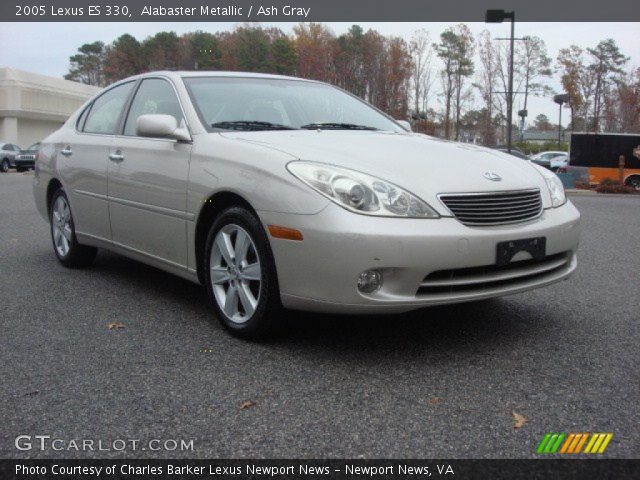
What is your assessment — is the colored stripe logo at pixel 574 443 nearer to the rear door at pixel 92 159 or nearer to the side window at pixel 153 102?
the side window at pixel 153 102

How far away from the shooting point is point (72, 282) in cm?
523

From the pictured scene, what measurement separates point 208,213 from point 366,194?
3.59 ft

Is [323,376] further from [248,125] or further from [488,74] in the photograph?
[488,74]

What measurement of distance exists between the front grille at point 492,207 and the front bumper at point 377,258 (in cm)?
6

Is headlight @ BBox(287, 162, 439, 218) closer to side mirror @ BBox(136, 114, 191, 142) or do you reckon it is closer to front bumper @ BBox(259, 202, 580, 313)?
front bumper @ BBox(259, 202, 580, 313)

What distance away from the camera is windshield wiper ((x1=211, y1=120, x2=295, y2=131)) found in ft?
13.7

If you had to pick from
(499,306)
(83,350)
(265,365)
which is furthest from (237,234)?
(499,306)

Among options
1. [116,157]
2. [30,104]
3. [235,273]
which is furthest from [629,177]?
[30,104]

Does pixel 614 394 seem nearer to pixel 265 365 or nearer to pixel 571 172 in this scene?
pixel 265 365

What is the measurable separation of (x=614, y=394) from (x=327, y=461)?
1.37 meters

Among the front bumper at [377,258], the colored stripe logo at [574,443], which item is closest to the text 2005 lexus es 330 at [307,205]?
the front bumper at [377,258]

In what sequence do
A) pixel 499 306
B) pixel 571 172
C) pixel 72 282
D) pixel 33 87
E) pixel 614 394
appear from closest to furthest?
pixel 614 394 < pixel 499 306 < pixel 72 282 < pixel 571 172 < pixel 33 87

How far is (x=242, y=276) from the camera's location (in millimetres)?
3648
